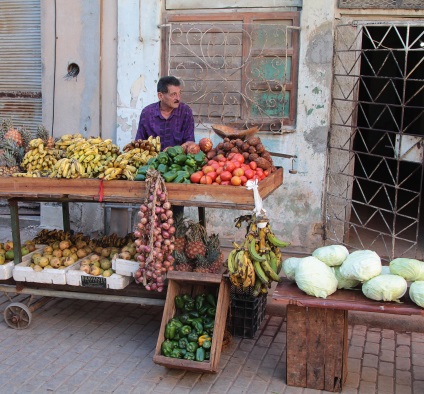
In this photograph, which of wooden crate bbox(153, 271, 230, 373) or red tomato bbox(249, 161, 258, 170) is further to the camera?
red tomato bbox(249, 161, 258, 170)

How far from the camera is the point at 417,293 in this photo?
366 centimetres

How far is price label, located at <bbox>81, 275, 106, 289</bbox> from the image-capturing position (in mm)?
4777

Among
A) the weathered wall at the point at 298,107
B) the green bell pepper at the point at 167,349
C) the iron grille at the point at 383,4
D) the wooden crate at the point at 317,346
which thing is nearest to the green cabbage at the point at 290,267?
the wooden crate at the point at 317,346

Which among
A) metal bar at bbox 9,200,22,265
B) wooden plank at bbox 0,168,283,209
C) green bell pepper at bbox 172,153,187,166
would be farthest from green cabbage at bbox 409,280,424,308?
metal bar at bbox 9,200,22,265

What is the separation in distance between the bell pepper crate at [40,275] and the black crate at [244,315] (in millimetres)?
1470

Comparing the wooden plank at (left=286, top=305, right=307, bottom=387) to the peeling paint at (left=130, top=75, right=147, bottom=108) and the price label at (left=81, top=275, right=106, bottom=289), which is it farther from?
the peeling paint at (left=130, top=75, right=147, bottom=108)

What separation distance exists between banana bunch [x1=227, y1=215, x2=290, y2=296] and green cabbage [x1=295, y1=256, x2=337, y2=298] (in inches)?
10.0

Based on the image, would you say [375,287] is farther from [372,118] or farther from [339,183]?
[372,118]

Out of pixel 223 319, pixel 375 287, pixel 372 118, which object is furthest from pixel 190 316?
pixel 372 118

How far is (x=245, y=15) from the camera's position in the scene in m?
6.75

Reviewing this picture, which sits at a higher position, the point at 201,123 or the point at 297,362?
the point at 201,123

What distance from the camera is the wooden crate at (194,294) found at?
409 centimetres

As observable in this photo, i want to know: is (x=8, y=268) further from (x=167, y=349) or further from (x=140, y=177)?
(x=167, y=349)

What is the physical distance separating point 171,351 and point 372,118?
39.4 ft
